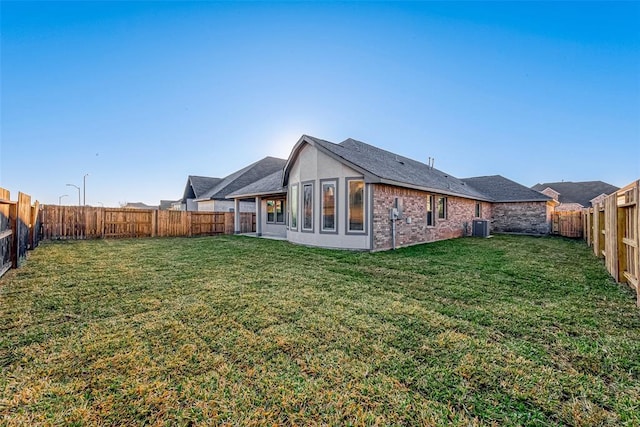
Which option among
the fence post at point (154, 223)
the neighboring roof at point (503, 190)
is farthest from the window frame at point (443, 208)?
the fence post at point (154, 223)

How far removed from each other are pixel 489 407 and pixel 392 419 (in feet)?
2.42

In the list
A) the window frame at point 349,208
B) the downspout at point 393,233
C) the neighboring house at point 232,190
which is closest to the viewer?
the window frame at point 349,208

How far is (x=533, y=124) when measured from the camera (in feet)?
51.5

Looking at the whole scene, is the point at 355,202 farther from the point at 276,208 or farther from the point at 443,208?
the point at 276,208

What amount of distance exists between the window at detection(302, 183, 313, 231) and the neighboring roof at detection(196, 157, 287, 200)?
11.4m

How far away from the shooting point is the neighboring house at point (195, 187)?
24.4 metres

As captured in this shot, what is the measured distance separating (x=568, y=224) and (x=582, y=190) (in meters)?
24.6

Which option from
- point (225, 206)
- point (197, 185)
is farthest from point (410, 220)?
point (197, 185)

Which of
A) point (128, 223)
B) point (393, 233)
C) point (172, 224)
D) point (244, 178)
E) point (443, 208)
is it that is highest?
point (244, 178)

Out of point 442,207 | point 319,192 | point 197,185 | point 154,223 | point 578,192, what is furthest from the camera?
point 578,192

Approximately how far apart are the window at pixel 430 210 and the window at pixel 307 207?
5.80 meters

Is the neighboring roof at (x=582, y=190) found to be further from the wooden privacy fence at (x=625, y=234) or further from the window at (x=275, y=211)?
the window at (x=275, y=211)

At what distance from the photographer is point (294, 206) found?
11.8 metres

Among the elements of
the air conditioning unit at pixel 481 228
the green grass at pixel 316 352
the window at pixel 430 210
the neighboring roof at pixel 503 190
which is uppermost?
the neighboring roof at pixel 503 190
